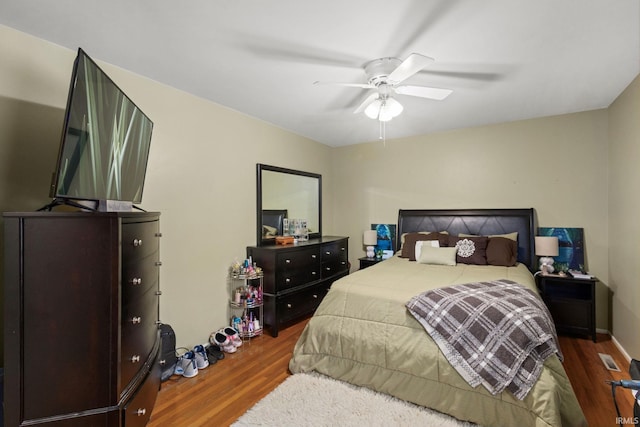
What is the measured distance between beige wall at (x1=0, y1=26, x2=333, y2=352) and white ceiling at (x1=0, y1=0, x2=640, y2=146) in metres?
0.17

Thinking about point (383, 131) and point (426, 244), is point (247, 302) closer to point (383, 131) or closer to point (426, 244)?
point (426, 244)

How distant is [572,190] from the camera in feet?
11.0

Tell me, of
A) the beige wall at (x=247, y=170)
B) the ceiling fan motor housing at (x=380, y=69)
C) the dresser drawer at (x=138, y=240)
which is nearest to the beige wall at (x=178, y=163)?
the beige wall at (x=247, y=170)

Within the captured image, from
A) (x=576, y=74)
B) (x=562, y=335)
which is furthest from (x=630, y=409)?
(x=576, y=74)

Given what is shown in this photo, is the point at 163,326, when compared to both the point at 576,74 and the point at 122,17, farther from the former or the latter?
the point at 576,74

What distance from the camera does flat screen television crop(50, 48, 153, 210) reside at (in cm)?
136

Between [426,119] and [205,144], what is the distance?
2600mm

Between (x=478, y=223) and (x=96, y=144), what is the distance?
4.02 metres

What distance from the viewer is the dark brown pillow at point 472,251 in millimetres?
3320

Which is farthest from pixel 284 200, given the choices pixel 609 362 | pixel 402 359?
pixel 609 362

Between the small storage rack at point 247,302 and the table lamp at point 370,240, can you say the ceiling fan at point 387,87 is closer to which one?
the small storage rack at point 247,302

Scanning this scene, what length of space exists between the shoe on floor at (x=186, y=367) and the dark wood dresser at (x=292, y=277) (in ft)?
3.04

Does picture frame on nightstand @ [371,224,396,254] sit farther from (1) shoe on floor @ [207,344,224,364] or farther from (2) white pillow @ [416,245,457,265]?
(1) shoe on floor @ [207,344,224,364]

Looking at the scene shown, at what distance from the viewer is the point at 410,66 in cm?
181
